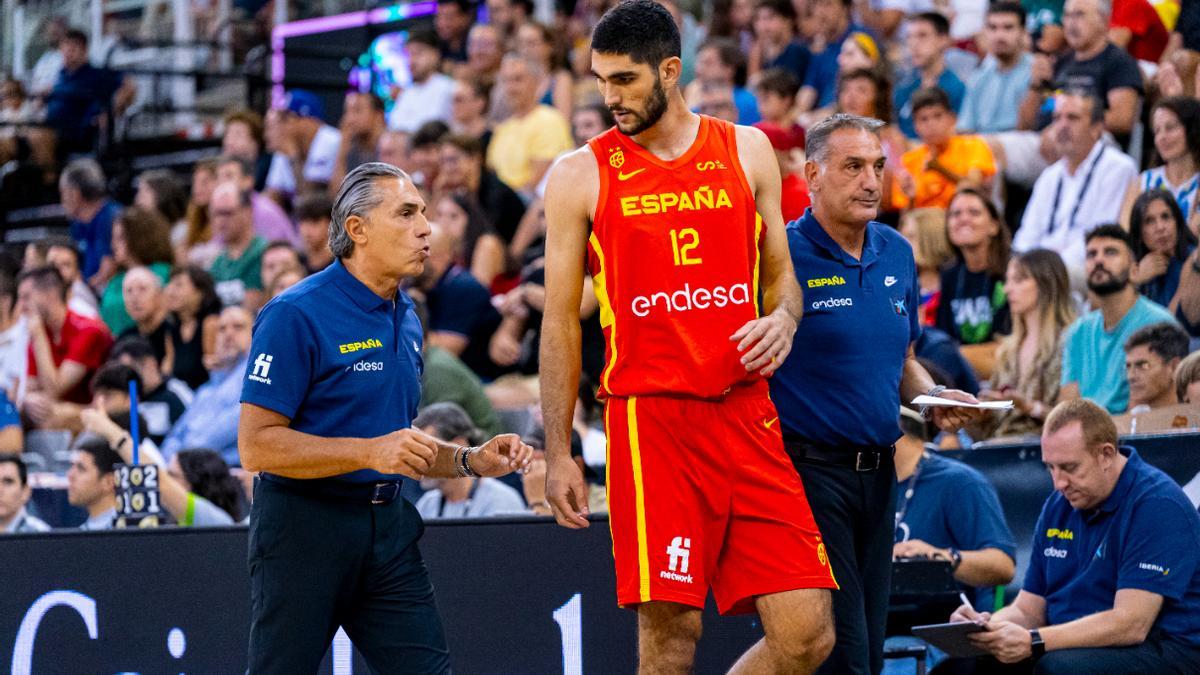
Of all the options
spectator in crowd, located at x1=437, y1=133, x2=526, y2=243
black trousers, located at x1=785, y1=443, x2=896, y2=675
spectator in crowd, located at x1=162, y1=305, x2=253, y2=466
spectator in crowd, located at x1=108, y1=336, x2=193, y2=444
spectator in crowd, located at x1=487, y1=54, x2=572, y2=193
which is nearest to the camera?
black trousers, located at x1=785, y1=443, x2=896, y2=675

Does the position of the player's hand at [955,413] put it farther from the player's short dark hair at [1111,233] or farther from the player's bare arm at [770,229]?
the player's short dark hair at [1111,233]

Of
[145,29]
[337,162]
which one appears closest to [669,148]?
[337,162]

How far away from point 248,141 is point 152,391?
4397 mm

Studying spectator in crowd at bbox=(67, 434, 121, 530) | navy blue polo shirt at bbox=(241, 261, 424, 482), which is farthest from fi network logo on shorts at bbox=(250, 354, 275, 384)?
spectator in crowd at bbox=(67, 434, 121, 530)

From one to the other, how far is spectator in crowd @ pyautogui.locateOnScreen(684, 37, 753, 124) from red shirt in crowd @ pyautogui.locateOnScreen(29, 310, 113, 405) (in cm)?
455

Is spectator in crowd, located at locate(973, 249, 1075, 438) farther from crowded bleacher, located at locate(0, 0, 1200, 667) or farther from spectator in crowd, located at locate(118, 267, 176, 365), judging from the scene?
spectator in crowd, located at locate(118, 267, 176, 365)

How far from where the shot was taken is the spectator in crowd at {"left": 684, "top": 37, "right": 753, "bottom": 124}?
12.6 metres

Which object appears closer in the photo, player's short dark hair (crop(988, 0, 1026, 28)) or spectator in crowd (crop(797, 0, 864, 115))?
player's short dark hair (crop(988, 0, 1026, 28))

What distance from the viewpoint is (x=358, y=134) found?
579 inches

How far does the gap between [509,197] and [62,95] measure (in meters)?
6.70

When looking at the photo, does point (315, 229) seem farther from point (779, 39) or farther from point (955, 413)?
point (955, 413)

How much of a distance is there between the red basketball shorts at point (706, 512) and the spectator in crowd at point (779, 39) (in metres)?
8.39

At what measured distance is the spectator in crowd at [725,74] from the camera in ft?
41.4

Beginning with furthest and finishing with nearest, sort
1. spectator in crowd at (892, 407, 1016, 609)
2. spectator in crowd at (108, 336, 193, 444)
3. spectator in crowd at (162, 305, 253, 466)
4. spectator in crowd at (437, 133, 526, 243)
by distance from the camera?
spectator in crowd at (437, 133, 526, 243), spectator in crowd at (108, 336, 193, 444), spectator in crowd at (162, 305, 253, 466), spectator in crowd at (892, 407, 1016, 609)
